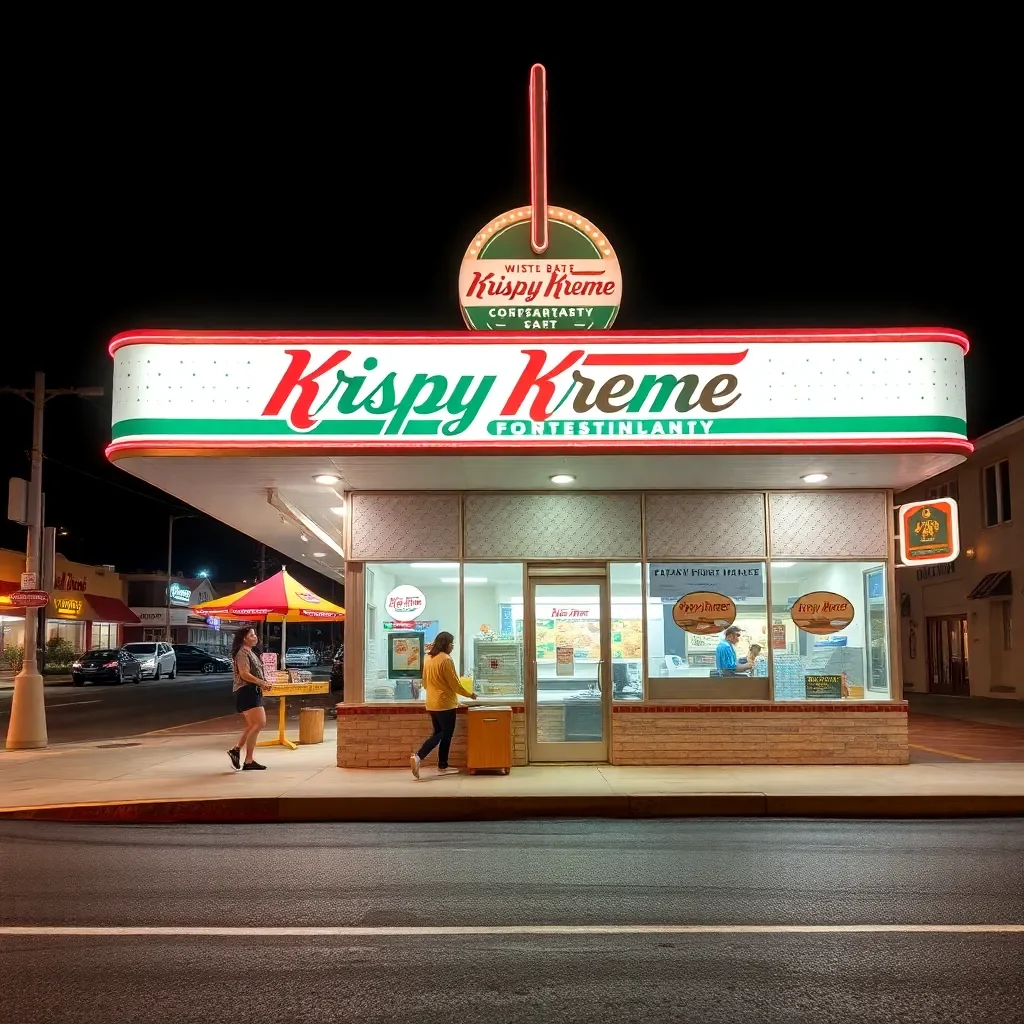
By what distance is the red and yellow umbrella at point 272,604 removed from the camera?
645 inches

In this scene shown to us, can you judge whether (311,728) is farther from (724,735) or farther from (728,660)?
(728,660)

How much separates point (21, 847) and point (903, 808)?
832cm

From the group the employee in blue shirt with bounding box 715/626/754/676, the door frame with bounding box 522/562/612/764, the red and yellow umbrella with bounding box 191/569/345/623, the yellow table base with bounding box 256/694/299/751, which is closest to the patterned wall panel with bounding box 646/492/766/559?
the door frame with bounding box 522/562/612/764

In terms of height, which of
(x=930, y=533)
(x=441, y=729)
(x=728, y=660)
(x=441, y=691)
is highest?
(x=930, y=533)

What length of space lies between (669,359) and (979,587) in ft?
61.5

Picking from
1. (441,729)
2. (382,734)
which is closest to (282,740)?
(382,734)

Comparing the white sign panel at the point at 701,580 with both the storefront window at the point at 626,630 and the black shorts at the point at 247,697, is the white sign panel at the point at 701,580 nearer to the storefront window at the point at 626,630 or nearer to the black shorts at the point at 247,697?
the storefront window at the point at 626,630

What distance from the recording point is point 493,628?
43.6 ft

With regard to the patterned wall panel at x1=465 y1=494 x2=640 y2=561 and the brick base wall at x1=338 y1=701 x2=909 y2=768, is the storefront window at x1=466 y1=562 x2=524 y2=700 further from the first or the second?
the brick base wall at x1=338 y1=701 x2=909 y2=768

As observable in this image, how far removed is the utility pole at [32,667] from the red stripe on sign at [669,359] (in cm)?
977

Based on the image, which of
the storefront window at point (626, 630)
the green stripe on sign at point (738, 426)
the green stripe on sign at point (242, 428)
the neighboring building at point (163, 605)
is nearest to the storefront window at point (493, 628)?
the storefront window at point (626, 630)

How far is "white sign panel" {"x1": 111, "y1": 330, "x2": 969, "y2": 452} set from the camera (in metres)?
11.4

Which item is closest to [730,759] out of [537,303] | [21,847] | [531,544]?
[531,544]

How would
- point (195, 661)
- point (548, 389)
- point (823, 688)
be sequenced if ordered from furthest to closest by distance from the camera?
point (195, 661) → point (823, 688) → point (548, 389)
